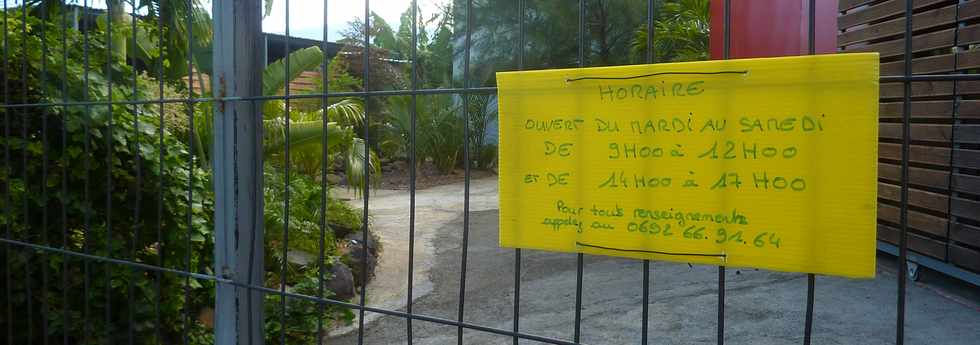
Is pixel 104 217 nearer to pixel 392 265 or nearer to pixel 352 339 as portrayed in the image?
pixel 352 339

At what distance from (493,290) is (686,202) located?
203 inches

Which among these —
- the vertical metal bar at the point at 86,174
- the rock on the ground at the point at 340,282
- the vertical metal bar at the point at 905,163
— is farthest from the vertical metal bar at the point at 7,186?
the rock on the ground at the point at 340,282

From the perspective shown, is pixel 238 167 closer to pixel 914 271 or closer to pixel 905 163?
pixel 905 163

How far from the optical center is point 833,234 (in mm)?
1278

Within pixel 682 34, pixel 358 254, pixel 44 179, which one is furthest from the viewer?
pixel 682 34

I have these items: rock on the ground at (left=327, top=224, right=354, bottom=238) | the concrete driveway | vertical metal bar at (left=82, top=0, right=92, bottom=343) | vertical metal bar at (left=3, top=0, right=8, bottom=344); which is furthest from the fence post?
rock on the ground at (left=327, top=224, right=354, bottom=238)

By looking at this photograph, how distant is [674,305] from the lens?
5.26 meters

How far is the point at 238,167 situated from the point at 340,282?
4.48 metres

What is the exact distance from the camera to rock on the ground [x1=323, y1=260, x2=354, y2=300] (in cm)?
626

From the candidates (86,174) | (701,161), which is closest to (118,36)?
(86,174)

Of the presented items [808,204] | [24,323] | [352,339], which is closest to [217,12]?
[808,204]

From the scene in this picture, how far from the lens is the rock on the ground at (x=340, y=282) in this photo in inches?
246

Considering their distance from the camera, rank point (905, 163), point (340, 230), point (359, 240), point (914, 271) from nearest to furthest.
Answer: point (905, 163)
point (914, 271)
point (359, 240)
point (340, 230)

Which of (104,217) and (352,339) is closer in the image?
(104,217)
